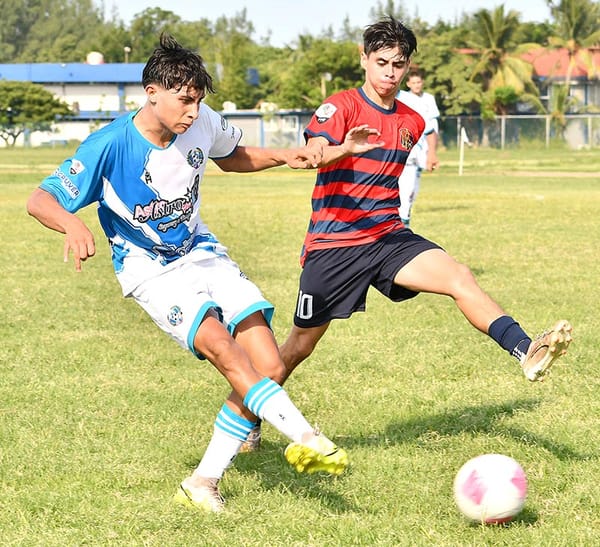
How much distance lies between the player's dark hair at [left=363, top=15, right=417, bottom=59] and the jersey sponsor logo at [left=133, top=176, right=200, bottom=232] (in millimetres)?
1424

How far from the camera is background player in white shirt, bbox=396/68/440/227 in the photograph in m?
13.8

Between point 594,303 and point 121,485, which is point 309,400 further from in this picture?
point 594,303

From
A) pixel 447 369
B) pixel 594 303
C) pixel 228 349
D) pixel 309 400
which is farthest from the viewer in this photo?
pixel 594 303

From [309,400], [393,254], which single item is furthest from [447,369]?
[393,254]

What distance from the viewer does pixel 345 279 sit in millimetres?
6137

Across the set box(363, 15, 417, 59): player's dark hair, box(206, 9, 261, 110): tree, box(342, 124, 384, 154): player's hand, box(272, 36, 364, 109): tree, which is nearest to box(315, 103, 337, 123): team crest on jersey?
box(363, 15, 417, 59): player's dark hair

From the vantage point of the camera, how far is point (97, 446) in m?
6.22

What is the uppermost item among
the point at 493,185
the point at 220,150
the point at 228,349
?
the point at 220,150

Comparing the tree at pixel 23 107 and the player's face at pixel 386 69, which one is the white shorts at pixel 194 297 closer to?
the player's face at pixel 386 69

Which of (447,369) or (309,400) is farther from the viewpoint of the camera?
(447,369)

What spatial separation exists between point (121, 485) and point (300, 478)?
916mm

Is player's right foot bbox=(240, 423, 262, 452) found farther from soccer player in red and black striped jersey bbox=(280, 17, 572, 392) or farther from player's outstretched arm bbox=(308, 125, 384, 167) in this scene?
player's outstretched arm bbox=(308, 125, 384, 167)

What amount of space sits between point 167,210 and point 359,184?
1294 mm

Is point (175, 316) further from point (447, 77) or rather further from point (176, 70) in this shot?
point (447, 77)
